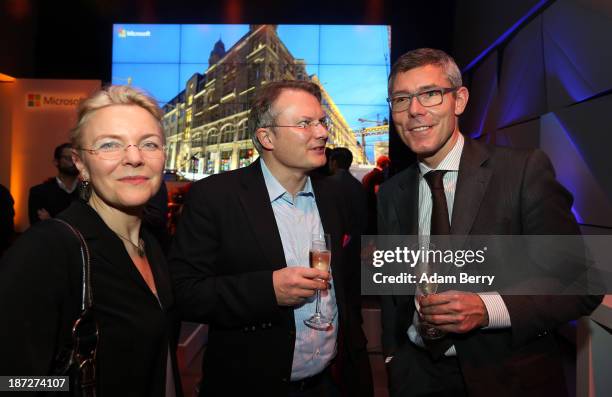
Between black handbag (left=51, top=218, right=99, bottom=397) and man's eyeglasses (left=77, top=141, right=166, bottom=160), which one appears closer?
black handbag (left=51, top=218, right=99, bottom=397)

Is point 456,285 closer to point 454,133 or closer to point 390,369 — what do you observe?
point 390,369

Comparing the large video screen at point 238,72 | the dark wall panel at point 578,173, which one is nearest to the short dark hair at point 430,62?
the dark wall panel at point 578,173

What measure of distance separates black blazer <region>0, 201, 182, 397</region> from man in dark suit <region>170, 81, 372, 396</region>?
272 mm

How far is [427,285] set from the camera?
4.80 feet

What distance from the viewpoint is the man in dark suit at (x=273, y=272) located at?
68.7 inches

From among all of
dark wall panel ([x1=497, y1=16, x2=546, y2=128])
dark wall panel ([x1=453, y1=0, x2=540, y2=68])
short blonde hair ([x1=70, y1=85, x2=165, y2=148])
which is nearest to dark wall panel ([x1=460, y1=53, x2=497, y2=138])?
dark wall panel ([x1=453, y1=0, x2=540, y2=68])

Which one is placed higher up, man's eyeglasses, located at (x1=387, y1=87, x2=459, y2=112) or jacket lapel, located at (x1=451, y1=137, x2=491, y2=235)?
man's eyeglasses, located at (x1=387, y1=87, x2=459, y2=112)

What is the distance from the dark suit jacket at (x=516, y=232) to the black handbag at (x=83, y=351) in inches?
48.0

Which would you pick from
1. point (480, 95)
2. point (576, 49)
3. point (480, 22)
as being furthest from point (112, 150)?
point (480, 22)

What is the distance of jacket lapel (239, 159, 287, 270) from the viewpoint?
6.05ft

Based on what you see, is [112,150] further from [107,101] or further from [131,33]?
[131,33]

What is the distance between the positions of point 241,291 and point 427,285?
0.75m

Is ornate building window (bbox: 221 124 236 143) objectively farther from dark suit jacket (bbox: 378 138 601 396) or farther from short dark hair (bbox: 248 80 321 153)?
dark suit jacket (bbox: 378 138 601 396)

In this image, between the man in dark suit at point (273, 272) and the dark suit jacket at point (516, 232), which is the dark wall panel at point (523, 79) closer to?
the dark suit jacket at point (516, 232)
